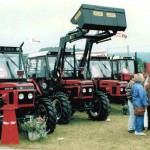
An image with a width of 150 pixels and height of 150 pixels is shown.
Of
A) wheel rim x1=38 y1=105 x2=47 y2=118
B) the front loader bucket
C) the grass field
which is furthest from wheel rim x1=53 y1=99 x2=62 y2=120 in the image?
the front loader bucket

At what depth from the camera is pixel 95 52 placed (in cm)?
2503

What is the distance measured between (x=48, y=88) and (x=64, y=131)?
2865 millimetres

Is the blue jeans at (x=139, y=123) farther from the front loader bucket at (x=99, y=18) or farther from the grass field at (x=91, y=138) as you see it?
the front loader bucket at (x=99, y=18)

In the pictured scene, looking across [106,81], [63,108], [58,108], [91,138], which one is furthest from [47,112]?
[106,81]

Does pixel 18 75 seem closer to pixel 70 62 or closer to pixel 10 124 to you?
pixel 10 124

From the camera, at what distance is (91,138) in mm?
10039

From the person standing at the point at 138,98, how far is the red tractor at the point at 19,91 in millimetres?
2187

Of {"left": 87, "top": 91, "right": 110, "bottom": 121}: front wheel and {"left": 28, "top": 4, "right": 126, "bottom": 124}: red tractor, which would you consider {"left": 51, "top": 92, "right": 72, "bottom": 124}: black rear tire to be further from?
{"left": 87, "top": 91, "right": 110, "bottom": 121}: front wheel

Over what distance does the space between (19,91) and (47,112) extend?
3.29 ft

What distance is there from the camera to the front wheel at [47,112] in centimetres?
1034

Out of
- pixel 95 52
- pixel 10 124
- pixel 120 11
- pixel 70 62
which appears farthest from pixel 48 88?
pixel 95 52

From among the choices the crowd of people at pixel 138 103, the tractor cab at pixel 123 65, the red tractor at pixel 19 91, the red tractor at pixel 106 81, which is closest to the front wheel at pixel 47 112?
the red tractor at pixel 19 91

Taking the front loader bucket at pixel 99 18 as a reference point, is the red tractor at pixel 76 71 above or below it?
below

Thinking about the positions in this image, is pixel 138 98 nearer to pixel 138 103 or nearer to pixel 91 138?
pixel 138 103
